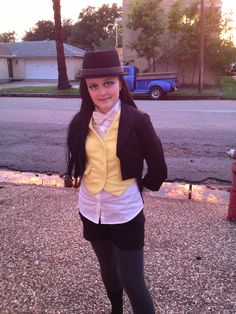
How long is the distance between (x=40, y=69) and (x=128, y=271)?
3594cm

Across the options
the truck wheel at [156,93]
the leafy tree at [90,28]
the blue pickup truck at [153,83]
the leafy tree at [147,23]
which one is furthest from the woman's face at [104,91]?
the leafy tree at [90,28]

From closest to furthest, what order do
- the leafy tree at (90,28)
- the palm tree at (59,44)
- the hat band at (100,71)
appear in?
the hat band at (100,71) → the palm tree at (59,44) → the leafy tree at (90,28)

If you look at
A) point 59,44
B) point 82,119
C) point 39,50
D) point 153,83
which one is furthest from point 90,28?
point 82,119

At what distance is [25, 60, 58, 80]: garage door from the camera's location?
3525 centimetres

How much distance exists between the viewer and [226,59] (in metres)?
21.9

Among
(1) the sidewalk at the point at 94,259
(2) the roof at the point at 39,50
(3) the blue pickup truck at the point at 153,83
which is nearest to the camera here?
(1) the sidewalk at the point at 94,259

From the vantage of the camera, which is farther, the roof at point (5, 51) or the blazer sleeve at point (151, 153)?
the roof at point (5, 51)

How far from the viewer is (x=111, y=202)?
1.88m

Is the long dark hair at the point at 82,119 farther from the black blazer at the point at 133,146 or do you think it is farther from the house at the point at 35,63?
the house at the point at 35,63

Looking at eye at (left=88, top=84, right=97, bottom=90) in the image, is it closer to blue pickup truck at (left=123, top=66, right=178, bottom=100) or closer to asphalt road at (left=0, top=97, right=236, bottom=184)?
asphalt road at (left=0, top=97, right=236, bottom=184)

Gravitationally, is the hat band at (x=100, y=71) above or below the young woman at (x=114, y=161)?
above

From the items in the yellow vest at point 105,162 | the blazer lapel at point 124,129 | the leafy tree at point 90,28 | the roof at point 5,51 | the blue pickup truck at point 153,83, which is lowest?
the blue pickup truck at point 153,83

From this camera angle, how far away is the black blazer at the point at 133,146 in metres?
1.80

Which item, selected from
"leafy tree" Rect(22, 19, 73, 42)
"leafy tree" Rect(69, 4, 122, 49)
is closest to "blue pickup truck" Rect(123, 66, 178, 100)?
"leafy tree" Rect(69, 4, 122, 49)
